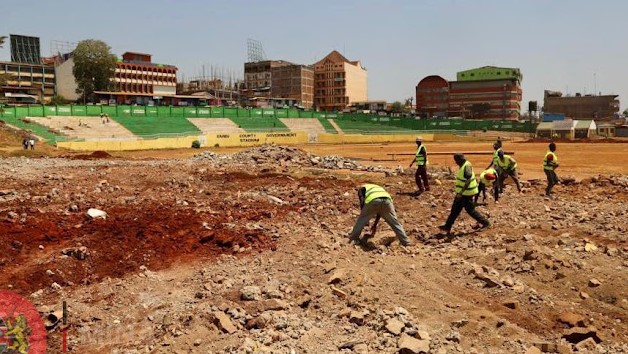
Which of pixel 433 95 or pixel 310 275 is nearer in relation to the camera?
pixel 310 275

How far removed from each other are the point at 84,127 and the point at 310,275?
4577cm

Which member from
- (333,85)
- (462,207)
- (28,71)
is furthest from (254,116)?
(333,85)

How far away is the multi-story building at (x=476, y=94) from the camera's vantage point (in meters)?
116

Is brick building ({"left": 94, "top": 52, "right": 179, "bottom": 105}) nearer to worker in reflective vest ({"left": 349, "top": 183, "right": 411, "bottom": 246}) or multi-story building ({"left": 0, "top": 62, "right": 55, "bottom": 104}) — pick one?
multi-story building ({"left": 0, "top": 62, "right": 55, "bottom": 104})

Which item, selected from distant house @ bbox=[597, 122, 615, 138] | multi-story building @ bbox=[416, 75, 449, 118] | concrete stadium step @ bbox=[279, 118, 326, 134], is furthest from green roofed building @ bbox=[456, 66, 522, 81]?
concrete stadium step @ bbox=[279, 118, 326, 134]

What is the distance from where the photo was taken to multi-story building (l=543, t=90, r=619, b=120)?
120006 millimetres

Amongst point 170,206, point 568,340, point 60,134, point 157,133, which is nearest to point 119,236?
point 170,206

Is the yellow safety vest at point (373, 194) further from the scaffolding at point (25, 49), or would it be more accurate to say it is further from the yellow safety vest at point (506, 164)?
the scaffolding at point (25, 49)

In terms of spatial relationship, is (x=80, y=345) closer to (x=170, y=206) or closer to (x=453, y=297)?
(x=453, y=297)

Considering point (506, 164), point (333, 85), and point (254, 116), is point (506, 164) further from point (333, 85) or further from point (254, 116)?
point (333, 85)

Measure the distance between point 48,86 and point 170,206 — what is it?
94613 mm

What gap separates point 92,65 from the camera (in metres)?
76.2

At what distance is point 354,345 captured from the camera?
545 centimetres

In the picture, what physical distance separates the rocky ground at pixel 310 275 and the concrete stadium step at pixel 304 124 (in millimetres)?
51076
